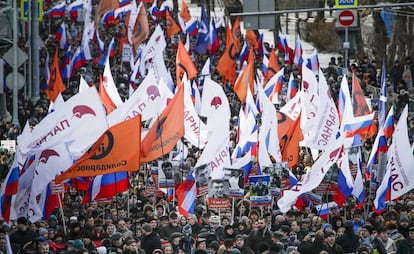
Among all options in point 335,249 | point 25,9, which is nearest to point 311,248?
point 335,249

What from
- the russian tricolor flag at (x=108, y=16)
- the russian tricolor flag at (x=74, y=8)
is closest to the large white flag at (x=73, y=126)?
the russian tricolor flag at (x=108, y=16)

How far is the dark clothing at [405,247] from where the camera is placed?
20359mm

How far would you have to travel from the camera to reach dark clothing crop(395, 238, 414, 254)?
20.4 metres

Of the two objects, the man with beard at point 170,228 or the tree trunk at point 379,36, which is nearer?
the man with beard at point 170,228

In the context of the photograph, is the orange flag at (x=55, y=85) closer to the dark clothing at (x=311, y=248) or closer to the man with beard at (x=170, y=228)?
the man with beard at (x=170, y=228)

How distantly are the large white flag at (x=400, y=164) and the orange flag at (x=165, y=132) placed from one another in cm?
335

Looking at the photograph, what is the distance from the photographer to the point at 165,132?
25844mm

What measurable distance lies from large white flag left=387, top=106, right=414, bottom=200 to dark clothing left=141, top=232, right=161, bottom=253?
4425 mm

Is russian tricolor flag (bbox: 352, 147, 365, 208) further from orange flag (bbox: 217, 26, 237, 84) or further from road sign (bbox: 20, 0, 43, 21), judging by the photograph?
road sign (bbox: 20, 0, 43, 21)

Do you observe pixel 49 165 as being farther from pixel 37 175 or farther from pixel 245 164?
pixel 245 164

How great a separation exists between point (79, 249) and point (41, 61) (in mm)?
31716

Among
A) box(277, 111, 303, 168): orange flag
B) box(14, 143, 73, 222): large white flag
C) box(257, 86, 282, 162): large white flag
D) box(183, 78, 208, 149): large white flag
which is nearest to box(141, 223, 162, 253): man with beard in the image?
box(14, 143, 73, 222): large white flag

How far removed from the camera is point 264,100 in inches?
1105

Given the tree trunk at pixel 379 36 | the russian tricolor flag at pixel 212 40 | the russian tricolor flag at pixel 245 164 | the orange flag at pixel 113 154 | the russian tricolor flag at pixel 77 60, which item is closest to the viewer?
the orange flag at pixel 113 154
